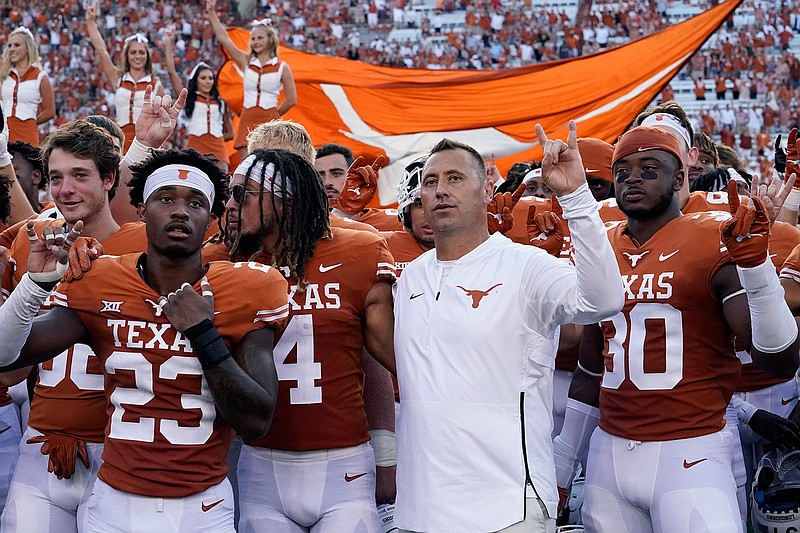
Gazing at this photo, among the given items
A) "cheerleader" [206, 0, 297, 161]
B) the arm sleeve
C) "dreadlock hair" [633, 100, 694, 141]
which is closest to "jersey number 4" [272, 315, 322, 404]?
the arm sleeve

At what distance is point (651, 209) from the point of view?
421 cm

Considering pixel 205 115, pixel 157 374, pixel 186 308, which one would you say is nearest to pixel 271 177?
pixel 186 308

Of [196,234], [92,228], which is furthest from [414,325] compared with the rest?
[92,228]

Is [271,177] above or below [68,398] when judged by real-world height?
above

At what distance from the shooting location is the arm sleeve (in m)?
3.20

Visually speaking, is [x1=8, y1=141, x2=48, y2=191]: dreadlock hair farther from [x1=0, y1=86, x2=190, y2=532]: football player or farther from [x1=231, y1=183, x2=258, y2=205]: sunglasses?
[x1=231, y1=183, x2=258, y2=205]: sunglasses

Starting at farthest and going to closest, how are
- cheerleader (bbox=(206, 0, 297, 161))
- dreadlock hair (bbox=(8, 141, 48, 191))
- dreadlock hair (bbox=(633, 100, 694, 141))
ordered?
cheerleader (bbox=(206, 0, 297, 161)), dreadlock hair (bbox=(8, 141, 48, 191)), dreadlock hair (bbox=(633, 100, 694, 141))

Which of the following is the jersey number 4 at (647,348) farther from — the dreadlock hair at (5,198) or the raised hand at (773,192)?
the dreadlock hair at (5,198)

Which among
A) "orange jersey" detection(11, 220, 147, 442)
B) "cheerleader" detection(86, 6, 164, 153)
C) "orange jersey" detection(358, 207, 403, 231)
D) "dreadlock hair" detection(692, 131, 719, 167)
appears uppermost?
"cheerleader" detection(86, 6, 164, 153)

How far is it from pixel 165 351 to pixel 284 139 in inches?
49.9

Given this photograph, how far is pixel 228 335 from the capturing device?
351 centimetres

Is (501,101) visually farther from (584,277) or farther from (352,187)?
(584,277)

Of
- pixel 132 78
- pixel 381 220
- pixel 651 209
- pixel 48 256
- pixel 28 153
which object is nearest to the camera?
pixel 48 256

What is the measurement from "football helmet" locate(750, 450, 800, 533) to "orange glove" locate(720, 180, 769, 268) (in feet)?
5.50
